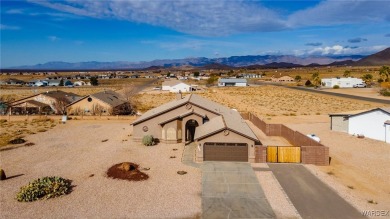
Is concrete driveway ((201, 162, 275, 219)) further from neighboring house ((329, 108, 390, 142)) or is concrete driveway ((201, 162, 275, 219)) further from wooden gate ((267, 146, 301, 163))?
neighboring house ((329, 108, 390, 142))

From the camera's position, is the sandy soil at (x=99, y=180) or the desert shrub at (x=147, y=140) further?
the desert shrub at (x=147, y=140)

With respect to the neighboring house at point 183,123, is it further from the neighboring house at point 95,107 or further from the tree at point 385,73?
the tree at point 385,73

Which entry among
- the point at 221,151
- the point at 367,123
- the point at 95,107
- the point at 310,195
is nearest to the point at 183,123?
the point at 221,151

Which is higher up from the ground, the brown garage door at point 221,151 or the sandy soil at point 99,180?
the brown garage door at point 221,151

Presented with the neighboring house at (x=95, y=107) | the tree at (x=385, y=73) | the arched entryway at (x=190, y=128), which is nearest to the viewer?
the arched entryway at (x=190, y=128)

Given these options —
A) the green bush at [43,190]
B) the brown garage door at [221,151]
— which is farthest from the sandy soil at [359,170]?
the green bush at [43,190]

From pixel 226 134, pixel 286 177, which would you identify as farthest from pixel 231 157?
pixel 286 177

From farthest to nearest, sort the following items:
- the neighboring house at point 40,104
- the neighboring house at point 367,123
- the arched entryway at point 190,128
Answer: the neighboring house at point 40,104, the neighboring house at point 367,123, the arched entryway at point 190,128
